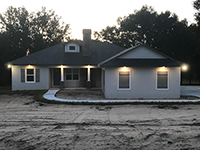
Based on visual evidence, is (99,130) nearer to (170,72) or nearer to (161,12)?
(170,72)

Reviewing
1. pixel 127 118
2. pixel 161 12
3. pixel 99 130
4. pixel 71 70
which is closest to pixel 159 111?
pixel 127 118

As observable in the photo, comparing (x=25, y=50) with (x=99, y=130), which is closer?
(x=99, y=130)

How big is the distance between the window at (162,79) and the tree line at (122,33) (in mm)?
13956

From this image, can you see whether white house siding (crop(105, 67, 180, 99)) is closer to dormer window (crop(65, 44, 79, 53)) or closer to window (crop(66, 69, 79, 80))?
window (crop(66, 69, 79, 80))

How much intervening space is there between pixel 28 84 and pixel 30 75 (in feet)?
2.98

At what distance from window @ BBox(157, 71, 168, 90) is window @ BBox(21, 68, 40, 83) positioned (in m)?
11.4

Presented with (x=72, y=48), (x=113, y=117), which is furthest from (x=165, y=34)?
(x=113, y=117)

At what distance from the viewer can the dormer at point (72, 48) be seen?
2128 cm

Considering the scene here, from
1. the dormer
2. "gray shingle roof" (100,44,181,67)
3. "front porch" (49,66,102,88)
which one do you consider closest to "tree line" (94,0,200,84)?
"gray shingle roof" (100,44,181,67)

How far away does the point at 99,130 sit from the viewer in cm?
695

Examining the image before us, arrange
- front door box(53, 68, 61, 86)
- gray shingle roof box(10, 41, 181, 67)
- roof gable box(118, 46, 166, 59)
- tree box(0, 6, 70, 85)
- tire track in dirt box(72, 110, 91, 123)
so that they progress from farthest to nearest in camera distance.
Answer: tree box(0, 6, 70, 85) → front door box(53, 68, 61, 86) → gray shingle roof box(10, 41, 181, 67) → roof gable box(118, 46, 166, 59) → tire track in dirt box(72, 110, 91, 123)

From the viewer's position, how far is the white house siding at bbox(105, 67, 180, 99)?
14.5m

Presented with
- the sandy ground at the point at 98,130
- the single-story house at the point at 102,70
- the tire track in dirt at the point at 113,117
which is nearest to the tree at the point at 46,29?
the single-story house at the point at 102,70

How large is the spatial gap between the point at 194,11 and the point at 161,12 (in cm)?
568
